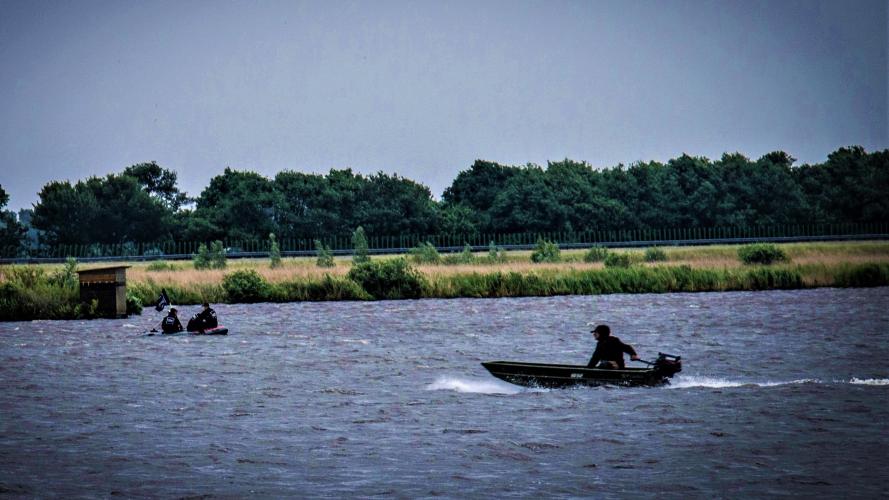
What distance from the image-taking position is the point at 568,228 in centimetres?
12975

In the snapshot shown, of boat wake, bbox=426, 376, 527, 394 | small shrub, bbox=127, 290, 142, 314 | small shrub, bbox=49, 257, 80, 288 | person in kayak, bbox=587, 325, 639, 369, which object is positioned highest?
small shrub, bbox=49, 257, 80, 288

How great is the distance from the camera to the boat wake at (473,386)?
28.0 metres

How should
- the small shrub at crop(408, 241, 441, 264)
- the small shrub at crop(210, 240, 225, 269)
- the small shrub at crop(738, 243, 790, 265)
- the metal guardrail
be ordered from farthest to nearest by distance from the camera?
the metal guardrail
the small shrub at crop(210, 240, 225, 269)
the small shrub at crop(408, 241, 441, 264)
the small shrub at crop(738, 243, 790, 265)

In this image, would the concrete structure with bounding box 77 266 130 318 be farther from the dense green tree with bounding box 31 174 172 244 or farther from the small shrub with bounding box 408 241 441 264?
the dense green tree with bounding box 31 174 172 244

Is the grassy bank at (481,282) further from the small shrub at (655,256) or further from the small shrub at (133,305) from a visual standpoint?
the small shrub at (655,256)

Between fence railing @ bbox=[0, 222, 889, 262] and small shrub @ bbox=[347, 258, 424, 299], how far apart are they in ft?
163

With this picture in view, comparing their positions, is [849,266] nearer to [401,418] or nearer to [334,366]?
[334,366]

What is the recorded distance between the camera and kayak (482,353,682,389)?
26359 millimetres

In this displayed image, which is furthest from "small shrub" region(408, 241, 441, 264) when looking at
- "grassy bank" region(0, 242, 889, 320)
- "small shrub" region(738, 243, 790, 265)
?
"small shrub" region(738, 243, 790, 265)

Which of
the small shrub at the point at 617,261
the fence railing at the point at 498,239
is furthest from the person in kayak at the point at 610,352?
the fence railing at the point at 498,239

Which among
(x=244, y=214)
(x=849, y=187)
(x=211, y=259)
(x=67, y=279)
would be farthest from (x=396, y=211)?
(x=67, y=279)

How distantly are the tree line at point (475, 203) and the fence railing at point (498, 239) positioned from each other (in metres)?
2.01

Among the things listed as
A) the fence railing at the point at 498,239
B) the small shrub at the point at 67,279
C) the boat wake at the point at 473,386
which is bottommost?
the boat wake at the point at 473,386

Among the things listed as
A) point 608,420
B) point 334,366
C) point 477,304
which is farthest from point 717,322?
point 608,420
